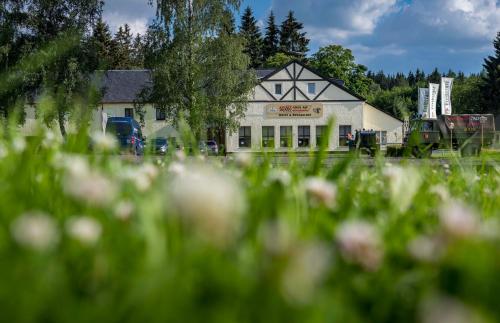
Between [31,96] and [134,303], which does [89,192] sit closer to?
[134,303]

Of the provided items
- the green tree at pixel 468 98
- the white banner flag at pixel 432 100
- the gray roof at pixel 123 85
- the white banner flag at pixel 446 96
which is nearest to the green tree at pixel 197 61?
the white banner flag at pixel 432 100

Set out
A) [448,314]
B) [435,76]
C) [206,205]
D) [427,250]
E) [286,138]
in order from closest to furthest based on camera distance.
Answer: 1. [448,314]
2. [206,205]
3. [427,250]
4. [286,138]
5. [435,76]

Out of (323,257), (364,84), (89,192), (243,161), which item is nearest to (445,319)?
(323,257)

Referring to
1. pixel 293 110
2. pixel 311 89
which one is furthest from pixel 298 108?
pixel 311 89

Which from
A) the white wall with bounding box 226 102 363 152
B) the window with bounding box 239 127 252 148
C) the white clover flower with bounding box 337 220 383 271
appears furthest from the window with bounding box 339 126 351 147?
the white clover flower with bounding box 337 220 383 271

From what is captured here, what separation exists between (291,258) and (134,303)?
7.5 inches

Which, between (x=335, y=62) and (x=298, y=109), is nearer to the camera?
(x=298, y=109)

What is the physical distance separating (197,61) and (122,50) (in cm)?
5484

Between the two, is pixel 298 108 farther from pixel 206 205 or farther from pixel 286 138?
pixel 206 205

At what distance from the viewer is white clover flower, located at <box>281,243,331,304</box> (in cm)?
53

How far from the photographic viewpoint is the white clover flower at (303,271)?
20.9 inches

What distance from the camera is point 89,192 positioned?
0.84m

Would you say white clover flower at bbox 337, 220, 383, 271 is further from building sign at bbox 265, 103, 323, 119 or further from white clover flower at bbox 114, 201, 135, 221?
building sign at bbox 265, 103, 323, 119

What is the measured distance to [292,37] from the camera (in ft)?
292
